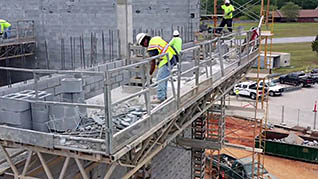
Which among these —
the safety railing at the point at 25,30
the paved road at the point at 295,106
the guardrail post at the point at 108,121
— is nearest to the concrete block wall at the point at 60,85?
the guardrail post at the point at 108,121

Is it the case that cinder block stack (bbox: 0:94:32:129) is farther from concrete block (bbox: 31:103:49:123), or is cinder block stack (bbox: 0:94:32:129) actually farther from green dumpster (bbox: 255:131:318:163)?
green dumpster (bbox: 255:131:318:163)

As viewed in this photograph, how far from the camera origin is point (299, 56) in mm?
59750

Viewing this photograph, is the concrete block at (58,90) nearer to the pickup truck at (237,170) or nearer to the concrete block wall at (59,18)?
the concrete block wall at (59,18)

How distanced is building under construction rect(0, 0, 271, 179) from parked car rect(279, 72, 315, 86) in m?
25.5

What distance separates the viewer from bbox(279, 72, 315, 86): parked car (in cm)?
4104

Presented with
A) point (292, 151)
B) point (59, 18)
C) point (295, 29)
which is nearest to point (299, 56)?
point (295, 29)

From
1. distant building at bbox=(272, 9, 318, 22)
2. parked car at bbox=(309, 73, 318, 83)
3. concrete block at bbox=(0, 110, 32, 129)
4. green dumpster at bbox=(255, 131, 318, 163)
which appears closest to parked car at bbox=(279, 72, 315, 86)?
parked car at bbox=(309, 73, 318, 83)

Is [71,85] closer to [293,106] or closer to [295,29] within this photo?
[293,106]

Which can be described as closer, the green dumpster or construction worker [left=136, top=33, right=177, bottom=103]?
construction worker [left=136, top=33, right=177, bottom=103]

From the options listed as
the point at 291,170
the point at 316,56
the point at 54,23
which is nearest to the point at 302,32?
the point at 316,56

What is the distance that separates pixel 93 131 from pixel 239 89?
3118 centimetres

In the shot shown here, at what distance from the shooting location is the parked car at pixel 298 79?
135ft

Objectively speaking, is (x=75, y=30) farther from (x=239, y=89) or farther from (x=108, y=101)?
(x=239, y=89)

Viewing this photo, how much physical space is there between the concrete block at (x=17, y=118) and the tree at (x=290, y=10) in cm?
9635
